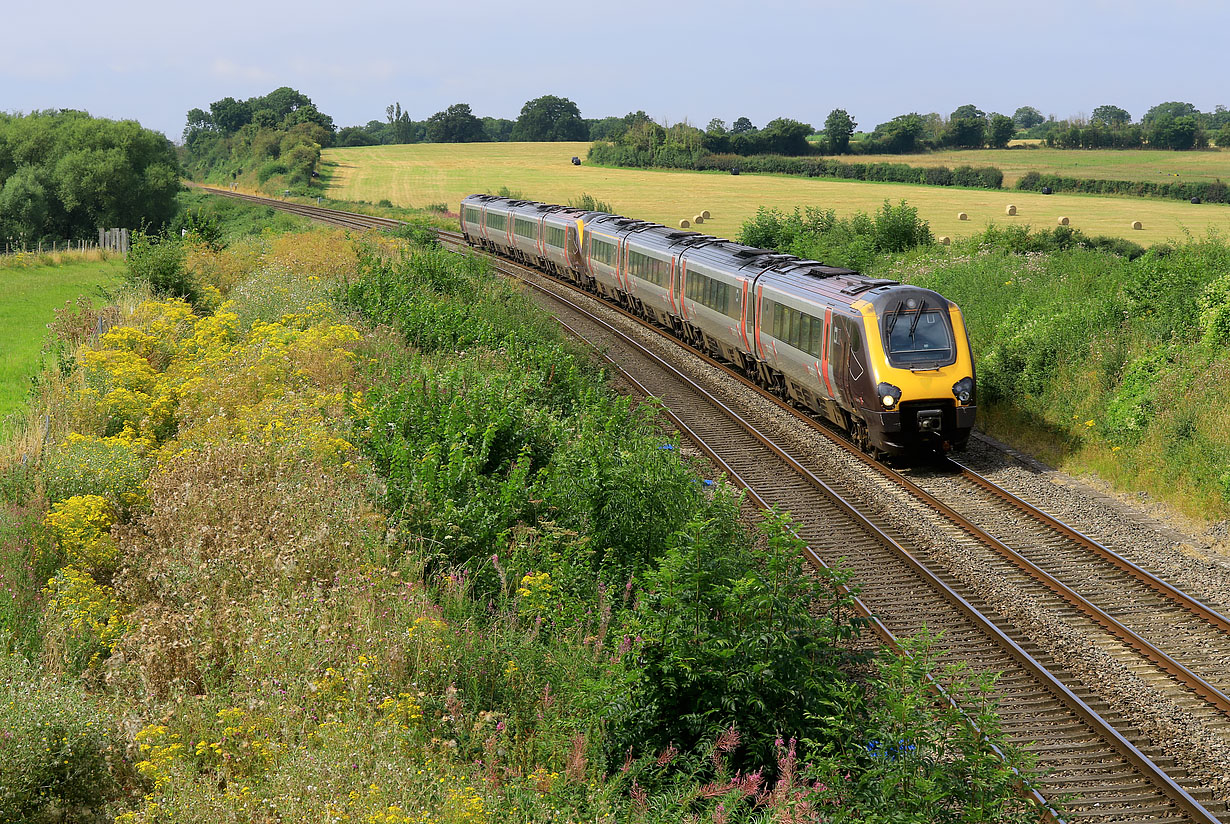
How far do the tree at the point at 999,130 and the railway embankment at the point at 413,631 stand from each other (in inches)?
3418

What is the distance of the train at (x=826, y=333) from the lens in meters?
16.0

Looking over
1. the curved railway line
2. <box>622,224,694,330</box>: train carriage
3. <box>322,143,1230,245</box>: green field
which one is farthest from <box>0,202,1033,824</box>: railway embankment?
<box>322,143,1230,245</box>: green field

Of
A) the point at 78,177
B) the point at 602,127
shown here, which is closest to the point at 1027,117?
the point at 602,127

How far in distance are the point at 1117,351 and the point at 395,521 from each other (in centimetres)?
1533

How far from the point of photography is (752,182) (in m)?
74.5

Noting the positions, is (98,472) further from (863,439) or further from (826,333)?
(863,439)

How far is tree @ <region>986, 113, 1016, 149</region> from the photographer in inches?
3494

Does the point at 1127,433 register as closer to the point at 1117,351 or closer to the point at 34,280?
the point at 1117,351

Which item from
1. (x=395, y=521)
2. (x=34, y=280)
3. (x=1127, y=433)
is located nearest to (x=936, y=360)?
(x=1127, y=433)

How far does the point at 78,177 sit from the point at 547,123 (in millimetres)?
90858

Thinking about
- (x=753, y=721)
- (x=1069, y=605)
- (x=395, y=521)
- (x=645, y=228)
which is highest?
(x=645, y=228)

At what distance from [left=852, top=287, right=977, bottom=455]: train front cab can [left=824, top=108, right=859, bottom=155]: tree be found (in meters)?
77.4

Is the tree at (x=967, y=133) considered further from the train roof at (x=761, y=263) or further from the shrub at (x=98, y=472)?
the shrub at (x=98, y=472)

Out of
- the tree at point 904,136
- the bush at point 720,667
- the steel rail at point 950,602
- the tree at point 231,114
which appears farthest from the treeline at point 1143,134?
the tree at point 231,114
